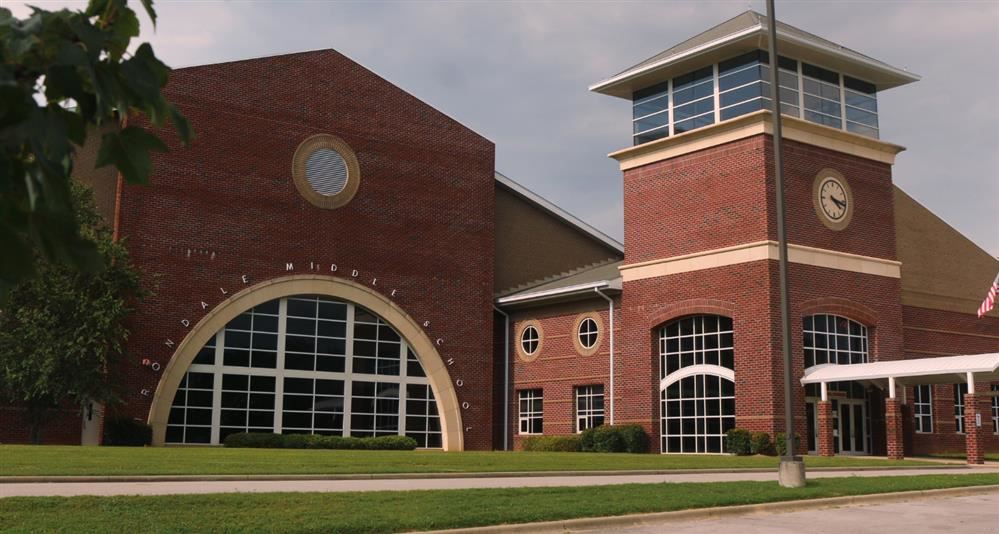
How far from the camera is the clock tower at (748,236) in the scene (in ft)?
107

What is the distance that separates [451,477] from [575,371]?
69.3ft

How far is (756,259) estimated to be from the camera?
3247 centimetres

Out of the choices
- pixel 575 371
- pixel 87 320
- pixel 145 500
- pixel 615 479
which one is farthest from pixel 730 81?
pixel 145 500

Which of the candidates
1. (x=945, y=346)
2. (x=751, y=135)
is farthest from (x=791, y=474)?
(x=945, y=346)

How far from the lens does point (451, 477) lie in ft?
60.5

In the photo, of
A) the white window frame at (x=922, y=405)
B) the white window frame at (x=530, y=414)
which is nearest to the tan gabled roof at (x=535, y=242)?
the white window frame at (x=530, y=414)

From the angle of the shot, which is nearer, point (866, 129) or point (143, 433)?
point (143, 433)

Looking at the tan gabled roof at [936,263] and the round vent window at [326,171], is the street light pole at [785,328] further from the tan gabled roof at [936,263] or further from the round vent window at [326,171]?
the round vent window at [326,171]

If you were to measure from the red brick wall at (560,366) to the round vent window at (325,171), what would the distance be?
924 cm

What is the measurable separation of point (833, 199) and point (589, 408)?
1190cm

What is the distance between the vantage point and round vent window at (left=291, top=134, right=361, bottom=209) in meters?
37.7

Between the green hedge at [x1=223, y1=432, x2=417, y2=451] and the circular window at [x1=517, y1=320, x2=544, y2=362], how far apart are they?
685 cm

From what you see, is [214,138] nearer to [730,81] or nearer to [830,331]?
[730,81]

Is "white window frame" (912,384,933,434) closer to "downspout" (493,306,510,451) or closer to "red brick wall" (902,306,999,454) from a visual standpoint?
"red brick wall" (902,306,999,454)
